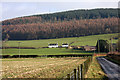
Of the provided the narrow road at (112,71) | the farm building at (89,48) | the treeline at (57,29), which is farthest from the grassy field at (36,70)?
the treeline at (57,29)

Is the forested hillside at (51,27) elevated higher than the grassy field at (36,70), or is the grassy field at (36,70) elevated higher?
the forested hillside at (51,27)

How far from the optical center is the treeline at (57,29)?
154750 millimetres

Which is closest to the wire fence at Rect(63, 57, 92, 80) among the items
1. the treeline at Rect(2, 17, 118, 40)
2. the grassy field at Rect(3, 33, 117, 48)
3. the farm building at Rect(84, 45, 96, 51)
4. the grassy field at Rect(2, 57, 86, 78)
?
the grassy field at Rect(2, 57, 86, 78)

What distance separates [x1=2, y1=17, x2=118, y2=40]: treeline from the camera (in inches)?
6093

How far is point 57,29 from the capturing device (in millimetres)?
174000

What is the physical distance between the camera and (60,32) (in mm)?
166250

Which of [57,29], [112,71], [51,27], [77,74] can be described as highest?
[51,27]

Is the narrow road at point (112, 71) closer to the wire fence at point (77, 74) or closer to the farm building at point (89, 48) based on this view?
the wire fence at point (77, 74)

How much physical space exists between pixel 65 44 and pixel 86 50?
645 inches

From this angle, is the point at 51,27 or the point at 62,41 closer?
the point at 62,41

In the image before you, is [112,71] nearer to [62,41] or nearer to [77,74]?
[77,74]

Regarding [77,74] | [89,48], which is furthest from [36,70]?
[89,48]

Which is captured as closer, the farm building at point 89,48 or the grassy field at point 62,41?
the farm building at point 89,48

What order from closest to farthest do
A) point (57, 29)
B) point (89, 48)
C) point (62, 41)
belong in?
point (89, 48)
point (62, 41)
point (57, 29)
